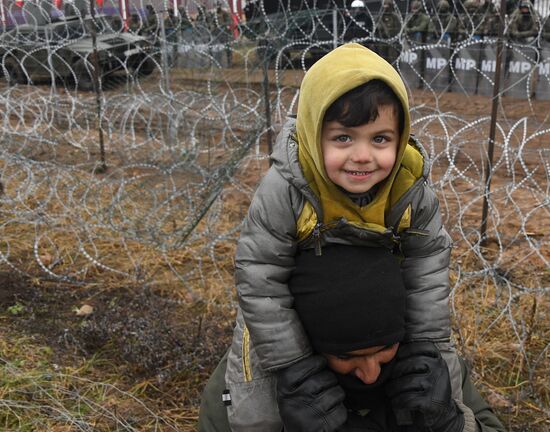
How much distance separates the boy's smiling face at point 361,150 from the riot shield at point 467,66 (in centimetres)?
870

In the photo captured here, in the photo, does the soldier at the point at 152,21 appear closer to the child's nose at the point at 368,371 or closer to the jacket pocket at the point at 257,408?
the jacket pocket at the point at 257,408

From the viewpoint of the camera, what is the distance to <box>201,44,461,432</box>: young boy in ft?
5.45

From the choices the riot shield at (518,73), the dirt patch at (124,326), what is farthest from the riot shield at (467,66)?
the dirt patch at (124,326)

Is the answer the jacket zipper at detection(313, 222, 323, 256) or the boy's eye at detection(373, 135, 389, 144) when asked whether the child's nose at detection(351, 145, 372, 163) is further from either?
the jacket zipper at detection(313, 222, 323, 256)

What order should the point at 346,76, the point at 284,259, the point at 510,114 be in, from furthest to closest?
the point at 510,114
the point at 284,259
the point at 346,76

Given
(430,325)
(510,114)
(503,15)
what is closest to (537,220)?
(503,15)

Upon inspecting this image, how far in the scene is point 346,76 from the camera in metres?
1.60

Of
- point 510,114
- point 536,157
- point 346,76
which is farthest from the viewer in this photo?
point 510,114

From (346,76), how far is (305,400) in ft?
2.78

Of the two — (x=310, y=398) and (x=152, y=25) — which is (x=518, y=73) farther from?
(x=310, y=398)

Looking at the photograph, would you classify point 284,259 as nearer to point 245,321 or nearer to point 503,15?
point 245,321

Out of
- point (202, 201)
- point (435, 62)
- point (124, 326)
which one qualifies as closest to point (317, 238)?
point (124, 326)

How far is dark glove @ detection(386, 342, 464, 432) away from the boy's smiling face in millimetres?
505

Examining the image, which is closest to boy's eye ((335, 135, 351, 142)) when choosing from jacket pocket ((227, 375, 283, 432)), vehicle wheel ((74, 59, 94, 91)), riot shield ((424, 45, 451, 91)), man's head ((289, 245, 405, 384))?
man's head ((289, 245, 405, 384))
